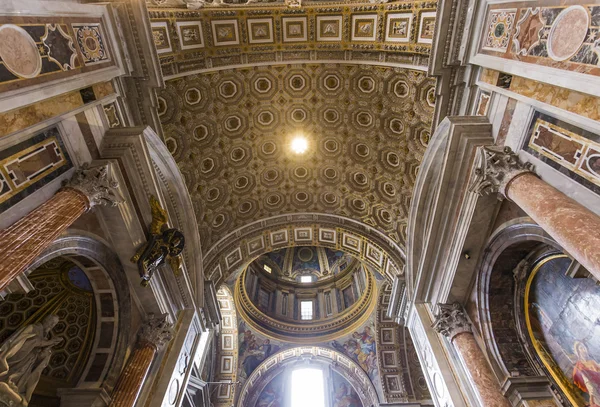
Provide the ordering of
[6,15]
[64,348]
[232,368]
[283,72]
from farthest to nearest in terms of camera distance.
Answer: [232,368] → [283,72] → [64,348] → [6,15]

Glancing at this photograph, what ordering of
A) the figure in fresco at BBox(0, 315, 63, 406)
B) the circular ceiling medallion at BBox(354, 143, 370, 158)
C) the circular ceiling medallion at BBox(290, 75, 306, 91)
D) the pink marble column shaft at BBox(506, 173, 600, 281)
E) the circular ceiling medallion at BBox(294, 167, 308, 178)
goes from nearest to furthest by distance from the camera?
the pink marble column shaft at BBox(506, 173, 600, 281) < the figure in fresco at BBox(0, 315, 63, 406) < the circular ceiling medallion at BBox(290, 75, 306, 91) < the circular ceiling medallion at BBox(354, 143, 370, 158) < the circular ceiling medallion at BBox(294, 167, 308, 178)

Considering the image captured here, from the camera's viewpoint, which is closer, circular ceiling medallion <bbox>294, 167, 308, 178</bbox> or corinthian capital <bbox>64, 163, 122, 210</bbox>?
corinthian capital <bbox>64, 163, 122, 210</bbox>

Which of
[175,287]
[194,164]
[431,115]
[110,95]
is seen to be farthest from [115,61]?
[431,115]

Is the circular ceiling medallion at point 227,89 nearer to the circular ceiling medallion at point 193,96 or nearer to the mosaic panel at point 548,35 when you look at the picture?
the circular ceiling medallion at point 193,96

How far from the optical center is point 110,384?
7.03 m

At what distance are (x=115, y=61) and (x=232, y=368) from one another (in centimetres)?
1557

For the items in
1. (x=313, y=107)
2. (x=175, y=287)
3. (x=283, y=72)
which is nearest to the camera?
(x=175, y=287)

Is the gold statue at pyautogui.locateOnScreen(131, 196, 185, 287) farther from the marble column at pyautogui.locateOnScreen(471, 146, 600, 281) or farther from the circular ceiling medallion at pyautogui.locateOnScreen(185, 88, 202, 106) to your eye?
the marble column at pyautogui.locateOnScreen(471, 146, 600, 281)

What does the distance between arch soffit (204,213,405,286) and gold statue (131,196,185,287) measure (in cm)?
437

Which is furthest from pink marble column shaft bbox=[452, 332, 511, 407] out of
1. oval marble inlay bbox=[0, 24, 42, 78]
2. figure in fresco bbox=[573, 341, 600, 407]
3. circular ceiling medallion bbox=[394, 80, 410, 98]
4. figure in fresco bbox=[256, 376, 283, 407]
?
figure in fresco bbox=[256, 376, 283, 407]

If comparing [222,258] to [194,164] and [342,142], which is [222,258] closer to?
[194,164]

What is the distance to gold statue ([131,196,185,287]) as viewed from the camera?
728 cm

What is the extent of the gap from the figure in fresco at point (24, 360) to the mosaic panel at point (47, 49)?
4021 millimetres

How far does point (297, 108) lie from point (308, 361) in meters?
14.9
